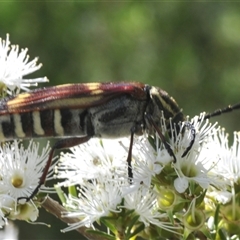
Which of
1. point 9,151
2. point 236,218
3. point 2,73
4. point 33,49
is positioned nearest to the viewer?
point 236,218

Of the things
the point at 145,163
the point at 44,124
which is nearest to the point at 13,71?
the point at 44,124

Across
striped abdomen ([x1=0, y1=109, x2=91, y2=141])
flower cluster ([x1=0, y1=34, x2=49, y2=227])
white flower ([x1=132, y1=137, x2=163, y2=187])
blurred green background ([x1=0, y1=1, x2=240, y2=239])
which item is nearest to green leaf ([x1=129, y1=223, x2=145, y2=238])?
white flower ([x1=132, y1=137, x2=163, y2=187])

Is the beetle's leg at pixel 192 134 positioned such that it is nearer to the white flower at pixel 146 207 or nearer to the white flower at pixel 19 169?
the white flower at pixel 146 207

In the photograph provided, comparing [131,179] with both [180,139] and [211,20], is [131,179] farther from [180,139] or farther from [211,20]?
[211,20]

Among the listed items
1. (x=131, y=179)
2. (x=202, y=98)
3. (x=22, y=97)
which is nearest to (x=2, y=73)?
(x=22, y=97)

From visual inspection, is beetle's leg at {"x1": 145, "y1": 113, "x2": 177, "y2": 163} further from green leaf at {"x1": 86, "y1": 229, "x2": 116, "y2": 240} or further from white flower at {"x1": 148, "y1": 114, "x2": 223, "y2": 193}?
green leaf at {"x1": 86, "y1": 229, "x2": 116, "y2": 240}

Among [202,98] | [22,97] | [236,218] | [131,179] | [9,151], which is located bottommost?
[236,218]

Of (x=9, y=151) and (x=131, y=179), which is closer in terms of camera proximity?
(x=131, y=179)

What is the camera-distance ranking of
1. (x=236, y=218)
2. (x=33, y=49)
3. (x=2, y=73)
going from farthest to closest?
1. (x=33, y=49)
2. (x=2, y=73)
3. (x=236, y=218)
